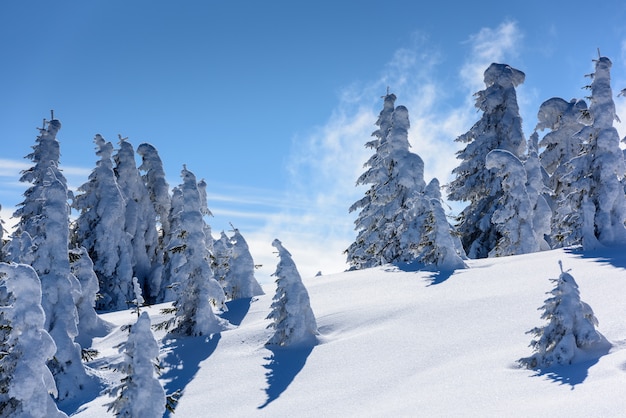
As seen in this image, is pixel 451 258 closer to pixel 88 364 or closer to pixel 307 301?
pixel 307 301

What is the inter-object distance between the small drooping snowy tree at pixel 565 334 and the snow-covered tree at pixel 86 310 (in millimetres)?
17071

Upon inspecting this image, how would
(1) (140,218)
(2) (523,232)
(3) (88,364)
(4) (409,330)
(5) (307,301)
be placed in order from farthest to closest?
1. (1) (140,218)
2. (2) (523,232)
3. (3) (88,364)
4. (5) (307,301)
5. (4) (409,330)

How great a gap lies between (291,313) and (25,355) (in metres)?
9.69

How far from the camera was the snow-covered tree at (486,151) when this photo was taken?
32.4 m

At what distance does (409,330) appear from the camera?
14367 millimetres

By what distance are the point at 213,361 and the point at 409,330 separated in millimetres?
6175

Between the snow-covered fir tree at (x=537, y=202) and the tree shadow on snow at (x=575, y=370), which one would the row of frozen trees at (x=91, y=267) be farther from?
the snow-covered fir tree at (x=537, y=202)

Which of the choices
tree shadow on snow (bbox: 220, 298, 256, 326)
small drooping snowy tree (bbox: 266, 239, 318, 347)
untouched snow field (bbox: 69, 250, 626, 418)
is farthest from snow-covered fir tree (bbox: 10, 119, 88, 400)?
small drooping snowy tree (bbox: 266, 239, 318, 347)

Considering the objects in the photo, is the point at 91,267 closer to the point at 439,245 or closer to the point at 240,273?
the point at 240,273

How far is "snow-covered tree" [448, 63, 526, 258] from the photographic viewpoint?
106ft

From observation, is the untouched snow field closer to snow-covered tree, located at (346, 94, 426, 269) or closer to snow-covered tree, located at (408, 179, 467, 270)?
snow-covered tree, located at (408, 179, 467, 270)

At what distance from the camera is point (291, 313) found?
1634 centimetres

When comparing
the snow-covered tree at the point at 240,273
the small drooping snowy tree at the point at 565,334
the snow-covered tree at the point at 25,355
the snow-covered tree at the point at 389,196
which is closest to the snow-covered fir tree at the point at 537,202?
the snow-covered tree at the point at 389,196

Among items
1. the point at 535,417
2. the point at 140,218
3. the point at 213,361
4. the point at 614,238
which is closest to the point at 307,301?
the point at 213,361
